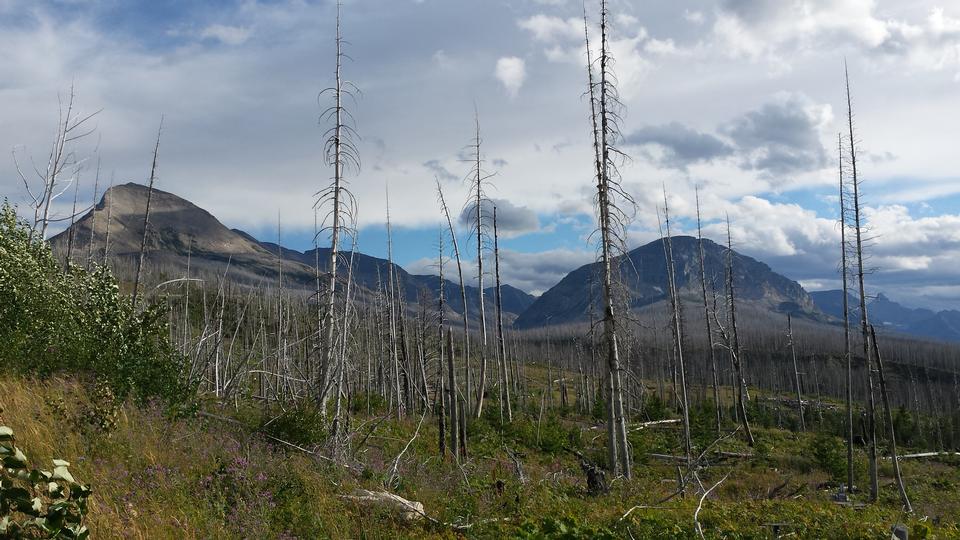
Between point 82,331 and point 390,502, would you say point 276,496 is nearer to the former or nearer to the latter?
point 390,502

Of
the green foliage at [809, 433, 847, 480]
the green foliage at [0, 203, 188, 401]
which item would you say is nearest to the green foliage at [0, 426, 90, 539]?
the green foliage at [0, 203, 188, 401]

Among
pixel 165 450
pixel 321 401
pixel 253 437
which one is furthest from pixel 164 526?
pixel 321 401

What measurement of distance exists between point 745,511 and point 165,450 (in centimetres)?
1012

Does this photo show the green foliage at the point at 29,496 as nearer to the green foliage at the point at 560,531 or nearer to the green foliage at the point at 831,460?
the green foliage at the point at 560,531

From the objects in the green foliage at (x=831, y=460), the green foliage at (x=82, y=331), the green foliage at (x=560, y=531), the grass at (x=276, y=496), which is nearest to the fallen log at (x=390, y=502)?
the grass at (x=276, y=496)

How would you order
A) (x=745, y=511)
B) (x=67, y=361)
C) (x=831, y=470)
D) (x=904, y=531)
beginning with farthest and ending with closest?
1. (x=831, y=470)
2. (x=67, y=361)
3. (x=745, y=511)
4. (x=904, y=531)

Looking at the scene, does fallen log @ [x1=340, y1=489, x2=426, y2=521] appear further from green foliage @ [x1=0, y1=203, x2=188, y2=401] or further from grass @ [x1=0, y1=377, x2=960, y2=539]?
green foliage @ [x1=0, y1=203, x2=188, y2=401]

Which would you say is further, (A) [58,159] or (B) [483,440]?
(B) [483,440]

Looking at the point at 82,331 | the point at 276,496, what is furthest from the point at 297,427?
the point at 82,331

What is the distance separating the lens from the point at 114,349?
11977 millimetres

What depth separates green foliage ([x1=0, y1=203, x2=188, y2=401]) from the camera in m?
11.6

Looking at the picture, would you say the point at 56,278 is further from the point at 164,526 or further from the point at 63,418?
the point at 164,526

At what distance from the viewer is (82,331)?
40.1 feet

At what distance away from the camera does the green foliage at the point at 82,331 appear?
459 inches
